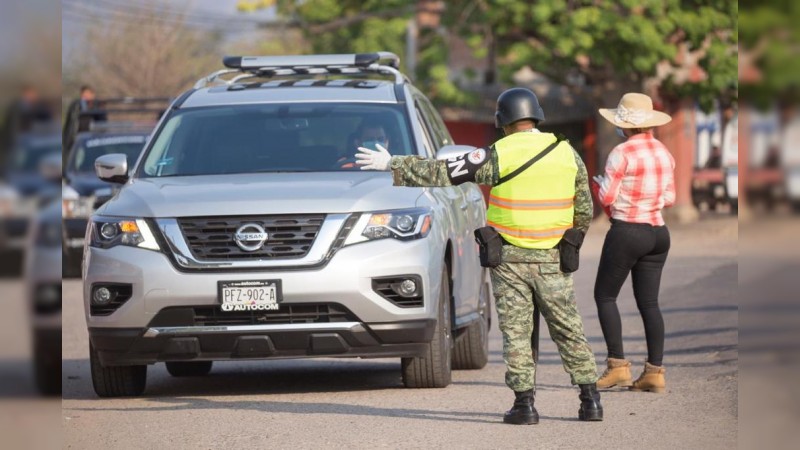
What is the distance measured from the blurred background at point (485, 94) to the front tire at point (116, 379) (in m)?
1.11

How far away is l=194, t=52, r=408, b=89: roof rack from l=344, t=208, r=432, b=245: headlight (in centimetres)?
203

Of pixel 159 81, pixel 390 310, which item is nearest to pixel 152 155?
pixel 390 310

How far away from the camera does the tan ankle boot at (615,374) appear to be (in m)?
9.52

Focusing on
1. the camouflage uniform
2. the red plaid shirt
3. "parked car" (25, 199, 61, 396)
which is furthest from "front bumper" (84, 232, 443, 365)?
"parked car" (25, 199, 61, 396)

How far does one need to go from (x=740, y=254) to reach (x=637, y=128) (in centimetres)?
680

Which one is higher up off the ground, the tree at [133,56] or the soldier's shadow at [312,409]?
the soldier's shadow at [312,409]

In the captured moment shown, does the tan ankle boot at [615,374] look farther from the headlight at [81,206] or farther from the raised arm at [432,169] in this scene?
the headlight at [81,206]

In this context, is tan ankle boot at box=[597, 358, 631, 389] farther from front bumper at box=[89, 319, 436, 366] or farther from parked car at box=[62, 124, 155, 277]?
parked car at box=[62, 124, 155, 277]

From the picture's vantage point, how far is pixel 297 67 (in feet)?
36.0

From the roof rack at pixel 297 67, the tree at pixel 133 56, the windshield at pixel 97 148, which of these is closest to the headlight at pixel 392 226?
the roof rack at pixel 297 67

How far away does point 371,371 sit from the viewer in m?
11.2

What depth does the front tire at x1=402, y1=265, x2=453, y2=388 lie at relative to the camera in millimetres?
9031

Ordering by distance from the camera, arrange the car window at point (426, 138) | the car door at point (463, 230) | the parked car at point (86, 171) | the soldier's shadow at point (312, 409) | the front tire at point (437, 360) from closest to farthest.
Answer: the soldier's shadow at point (312, 409), the front tire at point (437, 360), the car door at point (463, 230), the car window at point (426, 138), the parked car at point (86, 171)

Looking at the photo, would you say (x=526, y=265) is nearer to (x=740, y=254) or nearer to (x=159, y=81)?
(x=740, y=254)
